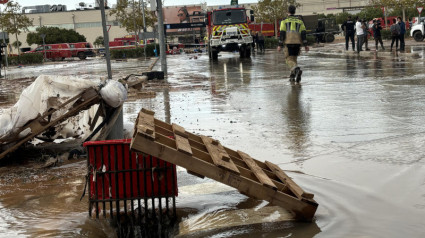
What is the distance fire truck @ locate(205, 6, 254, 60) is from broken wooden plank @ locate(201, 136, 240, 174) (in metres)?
26.2

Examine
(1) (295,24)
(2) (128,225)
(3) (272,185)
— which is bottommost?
(2) (128,225)

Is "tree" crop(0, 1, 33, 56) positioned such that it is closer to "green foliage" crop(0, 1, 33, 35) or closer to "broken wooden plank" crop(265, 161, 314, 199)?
"green foliage" crop(0, 1, 33, 35)

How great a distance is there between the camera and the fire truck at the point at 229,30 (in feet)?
104

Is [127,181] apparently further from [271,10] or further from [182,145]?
[271,10]

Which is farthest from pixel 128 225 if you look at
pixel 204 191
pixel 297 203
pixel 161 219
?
pixel 297 203

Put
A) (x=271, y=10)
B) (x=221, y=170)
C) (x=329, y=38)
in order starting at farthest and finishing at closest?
(x=271, y=10) → (x=329, y=38) → (x=221, y=170)

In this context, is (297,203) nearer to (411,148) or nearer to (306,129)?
(411,148)

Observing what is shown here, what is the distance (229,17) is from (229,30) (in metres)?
0.84

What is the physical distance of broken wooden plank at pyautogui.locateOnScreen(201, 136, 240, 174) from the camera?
4.70m

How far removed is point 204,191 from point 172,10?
61.9 metres

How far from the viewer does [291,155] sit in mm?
7012

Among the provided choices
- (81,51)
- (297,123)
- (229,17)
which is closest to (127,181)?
(297,123)

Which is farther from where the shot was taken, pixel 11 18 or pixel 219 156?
pixel 11 18

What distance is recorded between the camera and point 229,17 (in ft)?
105
